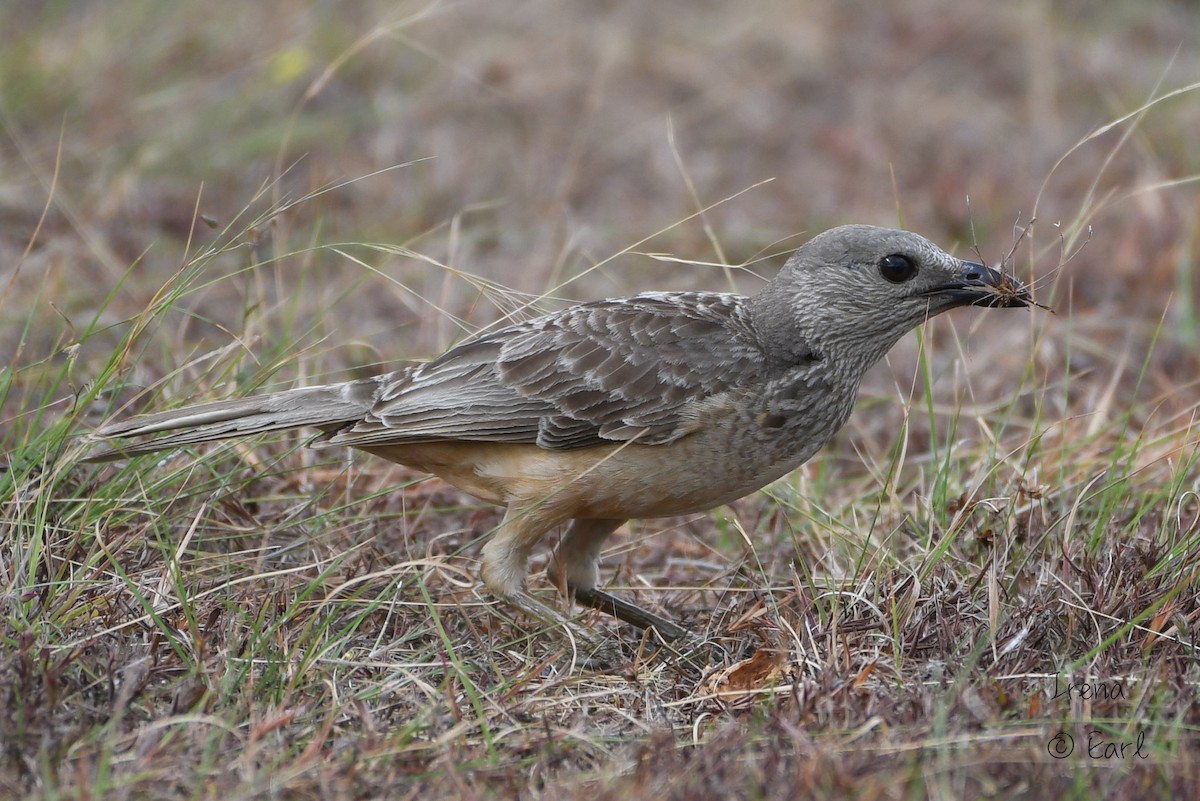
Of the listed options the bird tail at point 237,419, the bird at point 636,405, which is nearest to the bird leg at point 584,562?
the bird at point 636,405

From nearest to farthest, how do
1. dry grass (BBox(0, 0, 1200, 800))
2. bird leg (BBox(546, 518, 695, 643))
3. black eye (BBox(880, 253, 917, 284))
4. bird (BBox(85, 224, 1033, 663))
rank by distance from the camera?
dry grass (BBox(0, 0, 1200, 800))
bird (BBox(85, 224, 1033, 663))
black eye (BBox(880, 253, 917, 284))
bird leg (BBox(546, 518, 695, 643))

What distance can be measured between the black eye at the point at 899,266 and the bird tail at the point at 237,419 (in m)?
1.77

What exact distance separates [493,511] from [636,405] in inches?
44.1

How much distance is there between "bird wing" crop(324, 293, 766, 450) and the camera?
4.54m

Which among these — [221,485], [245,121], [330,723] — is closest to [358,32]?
[245,121]

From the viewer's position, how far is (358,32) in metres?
9.59

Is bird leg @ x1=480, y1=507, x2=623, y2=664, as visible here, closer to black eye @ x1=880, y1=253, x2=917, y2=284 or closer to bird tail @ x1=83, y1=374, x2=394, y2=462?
bird tail @ x1=83, y1=374, x2=394, y2=462

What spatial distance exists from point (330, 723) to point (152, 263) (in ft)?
14.3

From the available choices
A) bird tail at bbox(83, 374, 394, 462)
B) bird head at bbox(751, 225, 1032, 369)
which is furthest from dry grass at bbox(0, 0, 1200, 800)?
bird head at bbox(751, 225, 1032, 369)

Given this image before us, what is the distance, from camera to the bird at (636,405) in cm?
447

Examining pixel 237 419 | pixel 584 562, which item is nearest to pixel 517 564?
pixel 584 562

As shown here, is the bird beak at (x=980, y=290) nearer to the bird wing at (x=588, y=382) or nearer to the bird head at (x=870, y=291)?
the bird head at (x=870, y=291)

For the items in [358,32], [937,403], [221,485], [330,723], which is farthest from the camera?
[358,32]

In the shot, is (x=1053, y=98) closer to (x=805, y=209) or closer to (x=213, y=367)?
(x=805, y=209)
